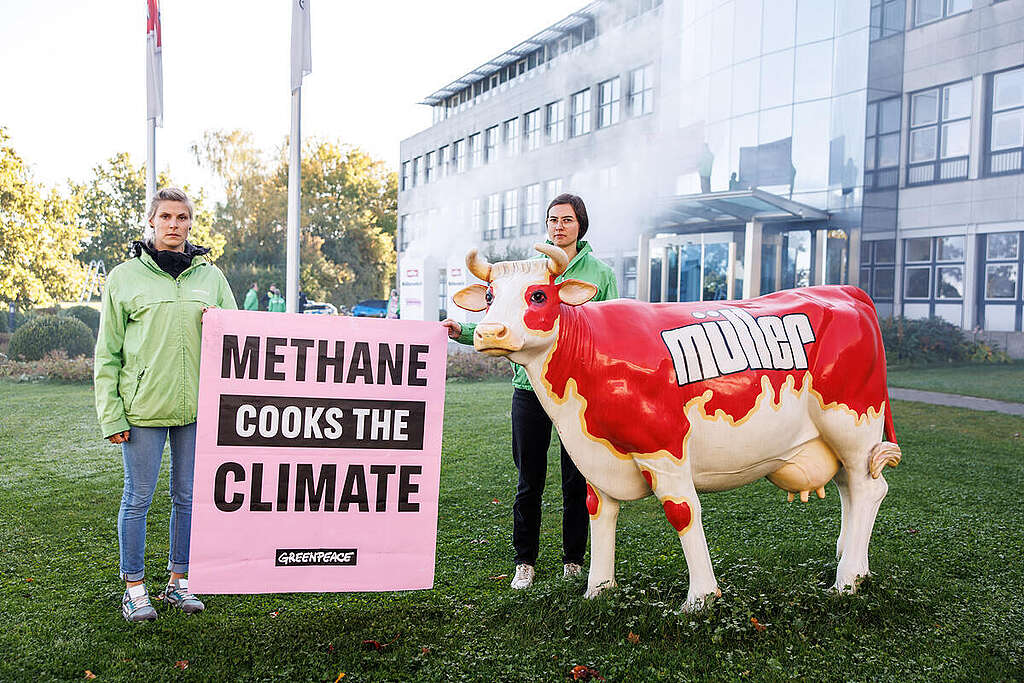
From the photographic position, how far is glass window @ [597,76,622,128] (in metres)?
30.8

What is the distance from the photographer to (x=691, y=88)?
26.3 meters

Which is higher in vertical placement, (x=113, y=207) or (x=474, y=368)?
(x=113, y=207)

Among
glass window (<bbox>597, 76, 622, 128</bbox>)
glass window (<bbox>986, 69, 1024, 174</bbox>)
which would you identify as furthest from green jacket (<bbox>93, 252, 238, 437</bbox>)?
glass window (<bbox>597, 76, 622, 128</bbox>)

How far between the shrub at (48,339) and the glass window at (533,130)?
22.1m

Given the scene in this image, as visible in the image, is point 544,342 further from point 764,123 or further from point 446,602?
point 764,123

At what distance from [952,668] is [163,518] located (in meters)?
5.44

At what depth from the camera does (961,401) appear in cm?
1366

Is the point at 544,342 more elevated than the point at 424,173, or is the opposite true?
the point at 424,173

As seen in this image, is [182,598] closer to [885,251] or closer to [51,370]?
[51,370]

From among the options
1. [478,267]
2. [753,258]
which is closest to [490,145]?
[753,258]

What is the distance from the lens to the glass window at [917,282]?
2066 cm

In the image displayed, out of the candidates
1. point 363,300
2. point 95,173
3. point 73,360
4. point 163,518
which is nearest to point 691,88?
point 73,360

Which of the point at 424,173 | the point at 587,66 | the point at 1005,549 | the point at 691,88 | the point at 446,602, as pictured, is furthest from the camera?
the point at 424,173

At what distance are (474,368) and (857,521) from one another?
13.9 metres
